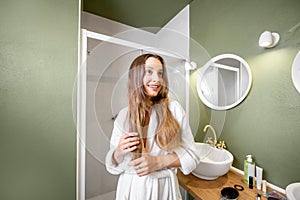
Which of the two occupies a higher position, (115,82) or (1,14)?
(1,14)

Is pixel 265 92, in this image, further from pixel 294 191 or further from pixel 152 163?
pixel 152 163

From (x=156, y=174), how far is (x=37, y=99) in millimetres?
872

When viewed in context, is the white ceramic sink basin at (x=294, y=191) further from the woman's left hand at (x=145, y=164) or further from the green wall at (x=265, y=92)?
the woman's left hand at (x=145, y=164)

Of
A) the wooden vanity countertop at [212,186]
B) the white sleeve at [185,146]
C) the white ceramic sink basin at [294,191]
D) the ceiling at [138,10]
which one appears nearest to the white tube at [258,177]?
the wooden vanity countertop at [212,186]

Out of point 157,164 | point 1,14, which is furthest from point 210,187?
point 1,14

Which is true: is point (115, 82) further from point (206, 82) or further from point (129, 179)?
point (206, 82)

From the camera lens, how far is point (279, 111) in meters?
0.92

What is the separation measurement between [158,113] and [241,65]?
951 millimetres

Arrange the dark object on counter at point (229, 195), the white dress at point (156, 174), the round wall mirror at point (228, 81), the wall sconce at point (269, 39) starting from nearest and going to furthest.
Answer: the white dress at point (156, 174)
the dark object on counter at point (229, 195)
the wall sconce at point (269, 39)
the round wall mirror at point (228, 81)

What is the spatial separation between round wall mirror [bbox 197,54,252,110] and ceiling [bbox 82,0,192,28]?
0.50 m

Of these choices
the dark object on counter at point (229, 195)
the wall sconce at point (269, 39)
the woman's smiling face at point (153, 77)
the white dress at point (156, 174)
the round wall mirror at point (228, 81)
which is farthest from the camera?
the round wall mirror at point (228, 81)

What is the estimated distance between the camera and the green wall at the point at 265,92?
87 cm

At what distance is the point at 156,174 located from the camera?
67cm

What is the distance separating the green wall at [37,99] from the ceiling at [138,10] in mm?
309
